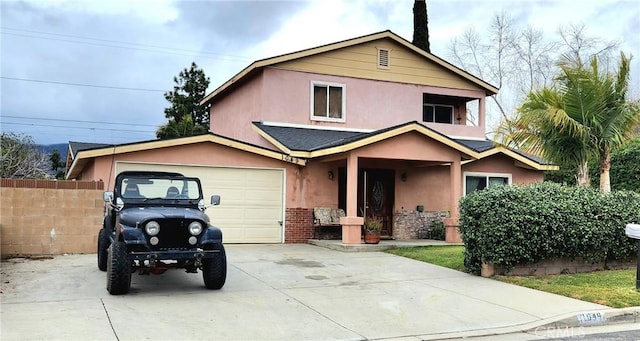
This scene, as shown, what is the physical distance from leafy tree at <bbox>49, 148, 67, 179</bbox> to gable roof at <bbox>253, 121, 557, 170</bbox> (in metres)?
22.5

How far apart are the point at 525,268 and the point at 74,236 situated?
9.91 m

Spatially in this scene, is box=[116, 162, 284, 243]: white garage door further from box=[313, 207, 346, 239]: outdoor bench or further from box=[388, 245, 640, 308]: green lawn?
box=[388, 245, 640, 308]: green lawn

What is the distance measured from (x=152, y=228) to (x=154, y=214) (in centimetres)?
30

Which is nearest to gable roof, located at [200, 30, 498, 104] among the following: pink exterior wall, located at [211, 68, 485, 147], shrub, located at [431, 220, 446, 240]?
pink exterior wall, located at [211, 68, 485, 147]

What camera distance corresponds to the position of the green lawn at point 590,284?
28.1ft

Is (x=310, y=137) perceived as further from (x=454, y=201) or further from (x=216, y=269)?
(x=216, y=269)

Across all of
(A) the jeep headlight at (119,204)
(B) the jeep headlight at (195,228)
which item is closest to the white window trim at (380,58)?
(A) the jeep headlight at (119,204)

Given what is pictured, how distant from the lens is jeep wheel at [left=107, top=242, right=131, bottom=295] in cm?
780

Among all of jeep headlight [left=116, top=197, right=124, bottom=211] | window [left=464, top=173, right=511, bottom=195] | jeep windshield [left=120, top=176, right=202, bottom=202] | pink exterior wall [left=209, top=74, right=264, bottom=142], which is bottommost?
jeep headlight [left=116, top=197, right=124, bottom=211]

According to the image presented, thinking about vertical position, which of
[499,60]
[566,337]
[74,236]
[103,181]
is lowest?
A: [566,337]

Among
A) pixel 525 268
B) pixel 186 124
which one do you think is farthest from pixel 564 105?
pixel 186 124

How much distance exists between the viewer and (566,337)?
6832 mm

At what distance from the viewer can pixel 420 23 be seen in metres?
27.9

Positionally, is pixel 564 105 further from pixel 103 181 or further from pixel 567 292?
pixel 103 181
